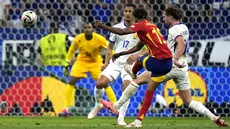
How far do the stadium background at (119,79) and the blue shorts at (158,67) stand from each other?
4.27 m

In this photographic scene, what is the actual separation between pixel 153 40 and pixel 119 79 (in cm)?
477

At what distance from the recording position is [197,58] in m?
13.8

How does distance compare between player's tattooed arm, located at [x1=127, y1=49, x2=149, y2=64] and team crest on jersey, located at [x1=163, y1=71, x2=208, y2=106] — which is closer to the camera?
player's tattooed arm, located at [x1=127, y1=49, x2=149, y2=64]

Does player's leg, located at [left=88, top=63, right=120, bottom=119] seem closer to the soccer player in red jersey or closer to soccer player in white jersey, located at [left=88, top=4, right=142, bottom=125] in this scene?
soccer player in white jersey, located at [left=88, top=4, right=142, bottom=125]

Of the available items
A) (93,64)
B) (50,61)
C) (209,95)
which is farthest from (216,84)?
(50,61)

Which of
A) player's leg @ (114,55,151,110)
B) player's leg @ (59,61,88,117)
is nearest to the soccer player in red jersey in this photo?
player's leg @ (114,55,151,110)

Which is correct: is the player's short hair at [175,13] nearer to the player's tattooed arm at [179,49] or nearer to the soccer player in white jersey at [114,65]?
the player's tattooed arm at [179,49]

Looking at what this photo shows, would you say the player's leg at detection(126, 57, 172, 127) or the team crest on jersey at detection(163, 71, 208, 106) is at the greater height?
the player's leg at detection(126, 57, 172, 127)

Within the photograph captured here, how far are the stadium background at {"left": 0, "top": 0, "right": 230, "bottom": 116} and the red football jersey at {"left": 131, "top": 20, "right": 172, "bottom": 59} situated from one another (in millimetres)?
4357

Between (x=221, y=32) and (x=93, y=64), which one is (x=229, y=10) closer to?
(x=221, y=32)

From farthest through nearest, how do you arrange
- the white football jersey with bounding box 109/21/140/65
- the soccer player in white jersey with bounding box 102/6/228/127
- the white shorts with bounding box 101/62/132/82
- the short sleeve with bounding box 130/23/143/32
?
the white shorts with bounding box 101/62/132/82 → the white football jersey with bounding box 109/21/140/65 → the soccer player in white jersey with bounding box 102/6/228/127 → the short sleeve with bounding box 130/23/143/32

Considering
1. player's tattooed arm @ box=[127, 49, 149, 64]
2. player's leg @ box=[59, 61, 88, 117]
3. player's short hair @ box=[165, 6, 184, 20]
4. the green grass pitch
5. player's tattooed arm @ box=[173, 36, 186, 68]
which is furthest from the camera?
player's leg @ box=[59, 61, 88, 117]

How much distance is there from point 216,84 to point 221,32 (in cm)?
120

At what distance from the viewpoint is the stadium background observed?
13.6 meters
